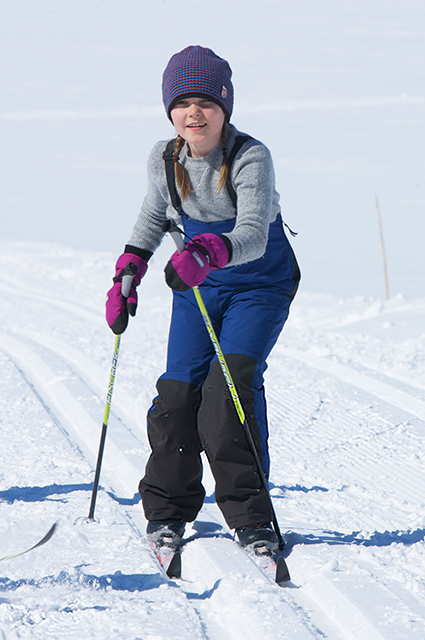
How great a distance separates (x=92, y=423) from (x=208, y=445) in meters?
1.93

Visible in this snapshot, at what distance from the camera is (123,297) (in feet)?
9.33

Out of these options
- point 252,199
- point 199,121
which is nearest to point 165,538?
point 252,199

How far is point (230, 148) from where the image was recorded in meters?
2.66

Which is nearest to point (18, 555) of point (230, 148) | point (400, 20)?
point (230, 148)

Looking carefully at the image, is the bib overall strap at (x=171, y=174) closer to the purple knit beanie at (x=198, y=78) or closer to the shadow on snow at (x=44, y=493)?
the purple knit beanie at (x=198, y=78)

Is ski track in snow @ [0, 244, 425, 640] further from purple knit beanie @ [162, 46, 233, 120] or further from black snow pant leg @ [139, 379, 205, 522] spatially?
purple knit beanie @ [162, 46, 233, 120]

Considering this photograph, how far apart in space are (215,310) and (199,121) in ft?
2.34

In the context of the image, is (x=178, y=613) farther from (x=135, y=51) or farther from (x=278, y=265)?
(x=135, y=51)

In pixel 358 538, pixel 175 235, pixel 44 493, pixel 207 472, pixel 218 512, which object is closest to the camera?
pixel 175 235

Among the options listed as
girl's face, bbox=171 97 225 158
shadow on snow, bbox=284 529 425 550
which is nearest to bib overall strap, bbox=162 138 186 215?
girl's face, bbox=171 97 225 158

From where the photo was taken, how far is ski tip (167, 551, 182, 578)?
2424mm

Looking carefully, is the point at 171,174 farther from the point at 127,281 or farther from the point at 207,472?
the point at 207,472

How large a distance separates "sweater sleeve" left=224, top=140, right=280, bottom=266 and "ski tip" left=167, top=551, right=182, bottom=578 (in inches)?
40.7

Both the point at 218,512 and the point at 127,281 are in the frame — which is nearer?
the point at 127,281
